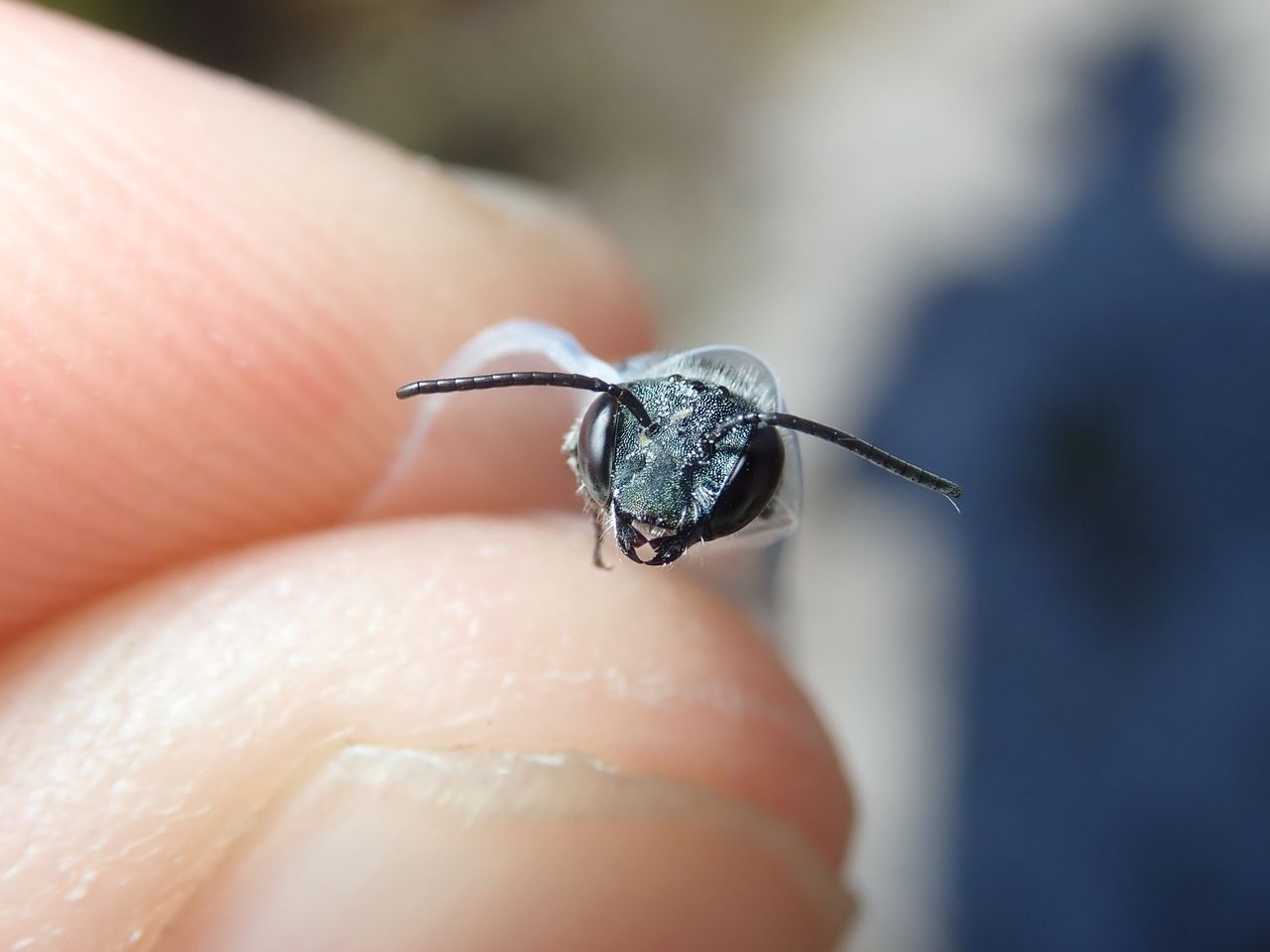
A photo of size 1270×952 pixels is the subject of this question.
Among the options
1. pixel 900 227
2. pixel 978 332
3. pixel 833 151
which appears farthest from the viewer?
pixel 833 151

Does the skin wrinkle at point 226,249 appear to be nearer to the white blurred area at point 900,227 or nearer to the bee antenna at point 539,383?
the bee antenna at point 539,383

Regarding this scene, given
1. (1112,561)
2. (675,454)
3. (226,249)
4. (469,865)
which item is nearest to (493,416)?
(226,249)

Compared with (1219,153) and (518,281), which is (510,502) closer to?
(518,281)

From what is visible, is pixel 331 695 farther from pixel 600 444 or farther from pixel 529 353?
pixel 529 353

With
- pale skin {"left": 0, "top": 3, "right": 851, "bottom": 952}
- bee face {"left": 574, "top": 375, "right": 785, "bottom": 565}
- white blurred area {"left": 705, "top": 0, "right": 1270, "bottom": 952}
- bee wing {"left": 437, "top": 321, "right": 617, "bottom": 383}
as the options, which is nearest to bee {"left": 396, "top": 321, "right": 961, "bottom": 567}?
bee face {"left": 574, "top": 375, "right": 785, "bottom": 565}

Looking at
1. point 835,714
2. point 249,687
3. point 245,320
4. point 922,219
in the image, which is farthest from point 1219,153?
point 249,687

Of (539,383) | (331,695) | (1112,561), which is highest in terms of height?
(539,383)

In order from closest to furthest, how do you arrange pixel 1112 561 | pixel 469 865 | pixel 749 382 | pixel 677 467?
1. pixel 677 467
2. pixel 469 865
3. pixel 749 382
4. pixel 1112 561
